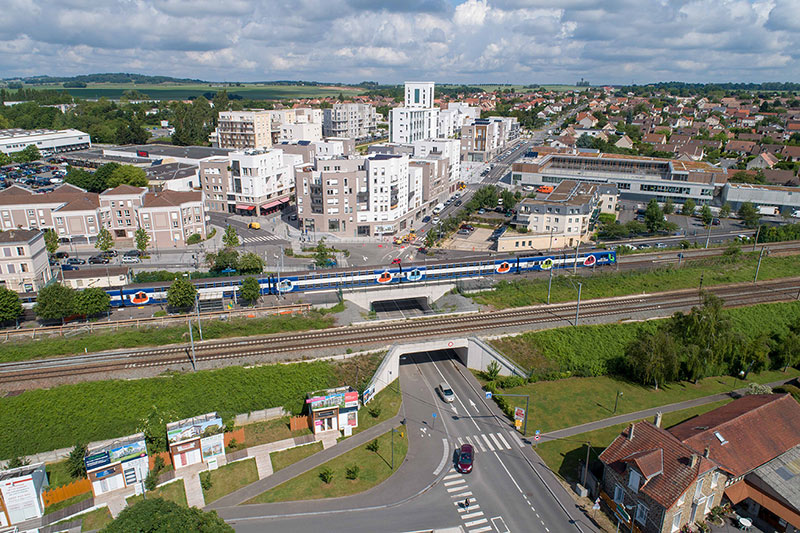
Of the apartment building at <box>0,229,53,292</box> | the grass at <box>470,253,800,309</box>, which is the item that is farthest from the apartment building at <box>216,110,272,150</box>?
the grass at <box>470,253,800,309</box>

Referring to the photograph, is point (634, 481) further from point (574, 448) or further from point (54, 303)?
point (54, 303)

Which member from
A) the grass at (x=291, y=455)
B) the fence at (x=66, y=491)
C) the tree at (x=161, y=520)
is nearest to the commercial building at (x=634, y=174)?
the grass at (x=291, y=455)

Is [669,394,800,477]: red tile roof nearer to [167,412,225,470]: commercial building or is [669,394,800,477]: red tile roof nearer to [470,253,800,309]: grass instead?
[470,253,800,309]: grass

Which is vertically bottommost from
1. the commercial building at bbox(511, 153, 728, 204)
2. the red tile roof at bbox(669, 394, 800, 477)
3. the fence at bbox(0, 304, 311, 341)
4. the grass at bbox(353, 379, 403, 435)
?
the grass at bbox(353, 379, 403, 435)

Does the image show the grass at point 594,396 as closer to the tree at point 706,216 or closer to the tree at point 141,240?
the tree at point 706,216

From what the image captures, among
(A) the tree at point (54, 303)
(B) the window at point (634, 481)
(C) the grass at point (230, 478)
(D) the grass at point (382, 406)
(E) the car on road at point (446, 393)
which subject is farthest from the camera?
(A) the tree at point (54, 303)

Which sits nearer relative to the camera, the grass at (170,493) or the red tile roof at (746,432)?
the red tile roof at (746,432)
